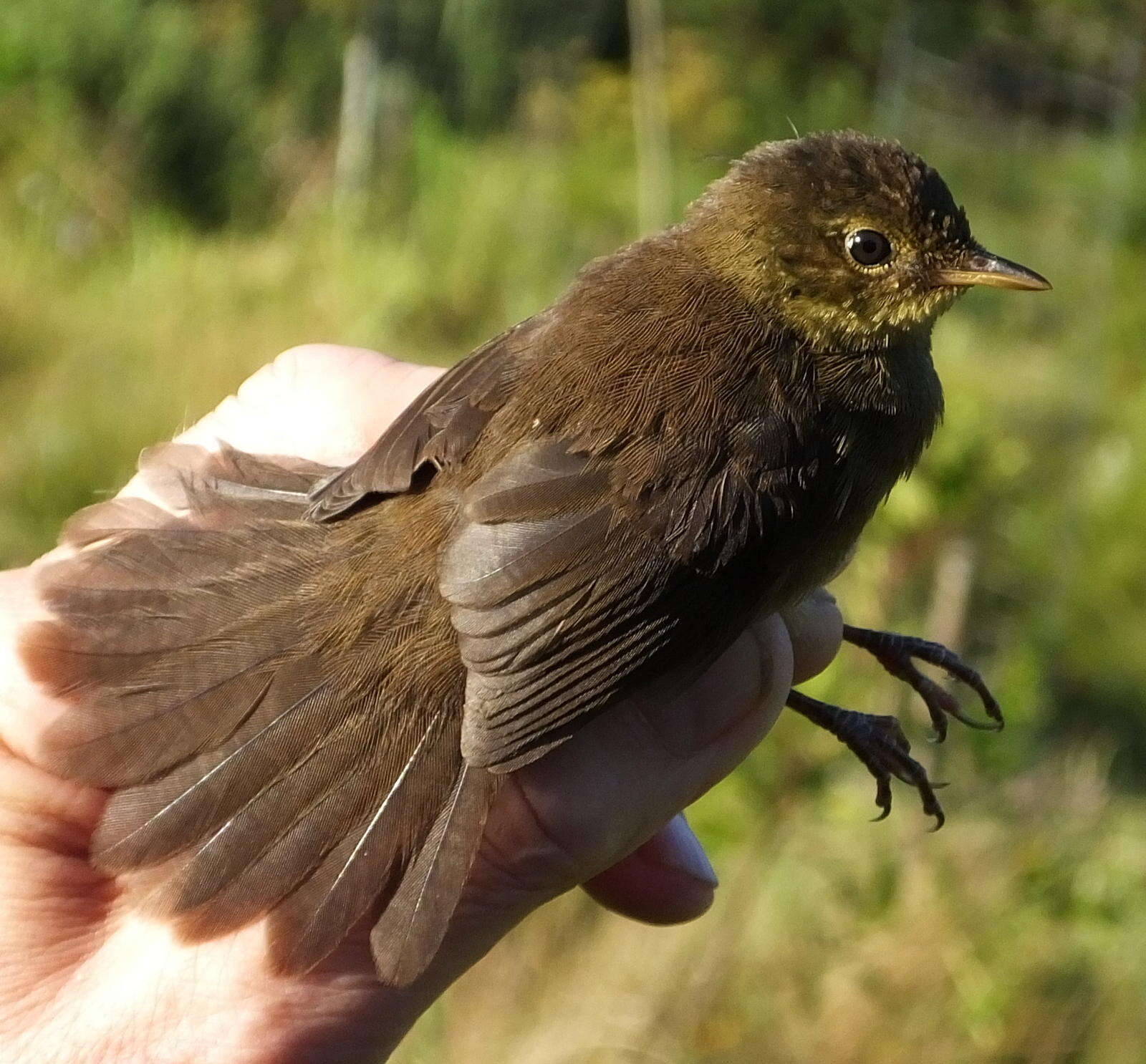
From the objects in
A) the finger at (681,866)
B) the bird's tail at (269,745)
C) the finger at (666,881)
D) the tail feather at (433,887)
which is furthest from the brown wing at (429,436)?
the finger at (666,881)

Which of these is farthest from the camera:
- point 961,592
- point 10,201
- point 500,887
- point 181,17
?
point 181,17

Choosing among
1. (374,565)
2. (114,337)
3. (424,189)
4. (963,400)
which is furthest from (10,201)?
(374,565)

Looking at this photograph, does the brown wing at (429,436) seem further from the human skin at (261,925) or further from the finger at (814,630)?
the finger at (814,630)

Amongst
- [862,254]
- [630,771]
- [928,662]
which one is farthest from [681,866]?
[862,254]

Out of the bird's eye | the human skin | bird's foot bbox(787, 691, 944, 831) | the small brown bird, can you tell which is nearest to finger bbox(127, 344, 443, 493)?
the small brown bird

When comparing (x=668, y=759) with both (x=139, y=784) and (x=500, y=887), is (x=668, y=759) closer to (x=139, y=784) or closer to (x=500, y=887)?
(x=500, y=887)

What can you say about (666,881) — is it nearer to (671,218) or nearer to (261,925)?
(261,925)

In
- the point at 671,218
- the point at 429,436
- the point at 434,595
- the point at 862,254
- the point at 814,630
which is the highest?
the point at 862,254
